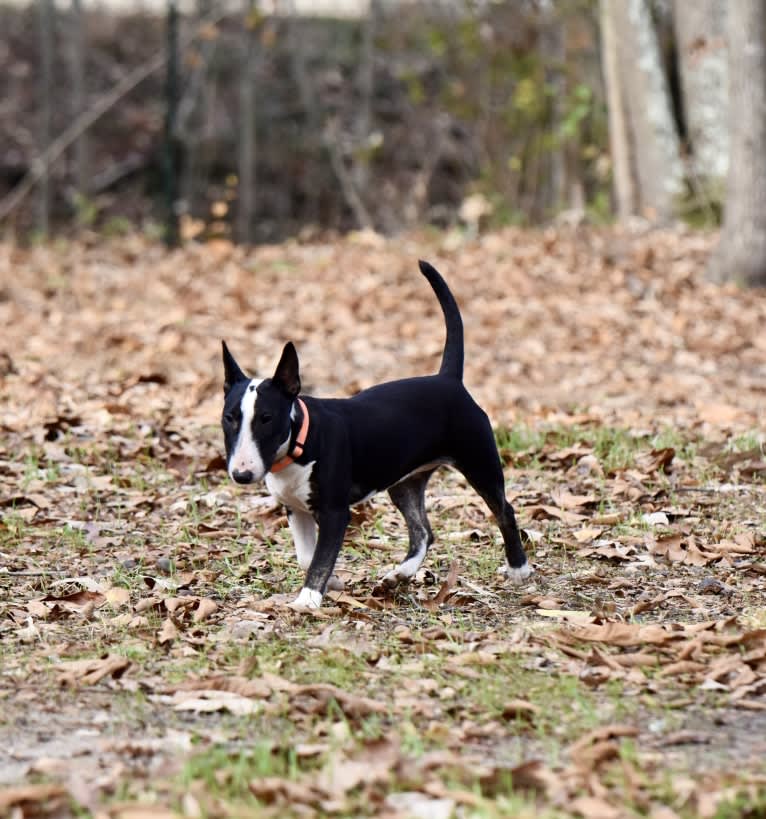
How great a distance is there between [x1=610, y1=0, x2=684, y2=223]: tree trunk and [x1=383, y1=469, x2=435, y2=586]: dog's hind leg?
10.6 meters

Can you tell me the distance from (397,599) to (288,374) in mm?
1066

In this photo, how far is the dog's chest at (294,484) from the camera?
4.84 metres

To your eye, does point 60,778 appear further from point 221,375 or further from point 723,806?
point 221,375

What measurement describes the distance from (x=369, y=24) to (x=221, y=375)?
34.6ft

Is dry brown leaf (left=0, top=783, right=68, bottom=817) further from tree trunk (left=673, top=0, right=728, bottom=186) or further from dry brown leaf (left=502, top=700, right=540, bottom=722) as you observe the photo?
tree trunk (left=673, top=0, right=728, bottom=186)

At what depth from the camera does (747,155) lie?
492 inches

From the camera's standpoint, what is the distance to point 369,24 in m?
18.9

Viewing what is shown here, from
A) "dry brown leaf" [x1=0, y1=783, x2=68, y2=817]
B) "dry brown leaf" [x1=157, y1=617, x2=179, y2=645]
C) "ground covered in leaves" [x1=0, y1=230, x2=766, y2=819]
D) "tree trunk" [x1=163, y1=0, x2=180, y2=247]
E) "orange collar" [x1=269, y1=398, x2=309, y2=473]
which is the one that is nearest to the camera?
"dry brown leaf" [x1=0, y1=783, x2=68, y2=817]

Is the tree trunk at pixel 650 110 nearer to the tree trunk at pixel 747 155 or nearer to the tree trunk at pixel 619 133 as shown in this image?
the tree trunk at pixel 619 133

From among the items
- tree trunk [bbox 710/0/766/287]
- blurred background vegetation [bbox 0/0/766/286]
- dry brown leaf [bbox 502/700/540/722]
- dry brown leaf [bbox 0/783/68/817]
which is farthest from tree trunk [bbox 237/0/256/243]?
dry brown leaf [bbox 0/783/68/817]

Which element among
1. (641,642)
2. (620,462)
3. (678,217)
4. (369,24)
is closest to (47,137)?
(369,24)

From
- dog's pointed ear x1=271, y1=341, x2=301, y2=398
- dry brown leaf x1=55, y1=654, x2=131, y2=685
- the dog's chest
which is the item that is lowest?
dry brown leaf x1=55, y1=654, x2=131, y2=685

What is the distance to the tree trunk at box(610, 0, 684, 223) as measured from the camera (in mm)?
15445

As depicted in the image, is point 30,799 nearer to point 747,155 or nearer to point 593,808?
point 593,808
